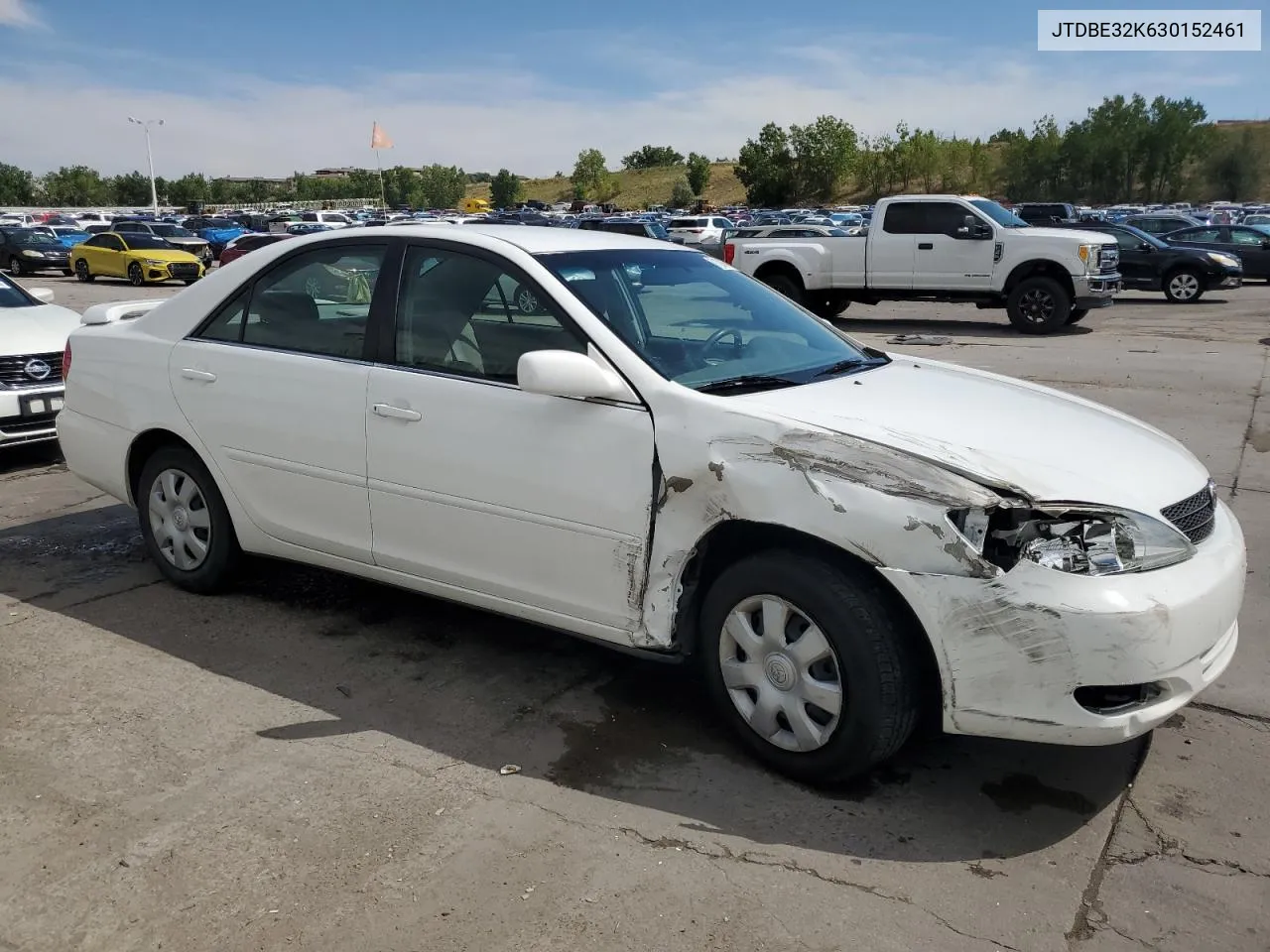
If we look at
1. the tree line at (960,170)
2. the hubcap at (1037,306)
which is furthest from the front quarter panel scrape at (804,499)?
the tree line at (960,170)

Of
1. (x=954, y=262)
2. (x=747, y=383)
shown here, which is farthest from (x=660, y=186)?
(x=747, y=383)

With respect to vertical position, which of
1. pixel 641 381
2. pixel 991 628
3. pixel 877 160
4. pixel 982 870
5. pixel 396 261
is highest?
pixel 877 160

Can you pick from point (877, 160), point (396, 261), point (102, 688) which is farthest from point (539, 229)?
point (877, 160)

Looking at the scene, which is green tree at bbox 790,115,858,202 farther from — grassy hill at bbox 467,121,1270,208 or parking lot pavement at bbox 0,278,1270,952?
parking lot pavement at bbox 0,278,1270,952

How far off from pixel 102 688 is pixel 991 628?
3.19 meters

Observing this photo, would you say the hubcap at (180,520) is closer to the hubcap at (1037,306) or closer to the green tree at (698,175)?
the hubcap at (1037,306)

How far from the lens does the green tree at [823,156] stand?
93.2 meters

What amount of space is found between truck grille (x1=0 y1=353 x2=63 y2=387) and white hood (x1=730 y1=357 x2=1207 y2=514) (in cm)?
616

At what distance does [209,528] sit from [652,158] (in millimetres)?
156654

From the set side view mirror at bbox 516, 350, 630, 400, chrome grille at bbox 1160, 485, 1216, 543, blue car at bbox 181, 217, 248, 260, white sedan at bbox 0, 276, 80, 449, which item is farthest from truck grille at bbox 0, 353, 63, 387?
blue car at bbox 181, 217, 248, 260

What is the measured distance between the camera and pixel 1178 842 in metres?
3.07

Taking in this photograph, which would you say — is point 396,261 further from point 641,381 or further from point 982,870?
point 982,870

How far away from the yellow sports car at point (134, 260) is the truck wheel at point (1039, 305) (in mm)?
22483

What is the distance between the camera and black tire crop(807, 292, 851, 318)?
18.5 metres
